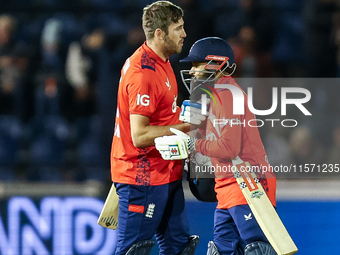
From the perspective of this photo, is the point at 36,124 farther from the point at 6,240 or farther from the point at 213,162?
the point at 213,162

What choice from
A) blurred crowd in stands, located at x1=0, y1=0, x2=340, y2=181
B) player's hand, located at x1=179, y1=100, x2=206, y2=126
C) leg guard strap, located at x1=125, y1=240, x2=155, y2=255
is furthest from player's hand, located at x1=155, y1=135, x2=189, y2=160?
blurred crowd in stands, located at x1=0, y1=0, x2=340, y2=181

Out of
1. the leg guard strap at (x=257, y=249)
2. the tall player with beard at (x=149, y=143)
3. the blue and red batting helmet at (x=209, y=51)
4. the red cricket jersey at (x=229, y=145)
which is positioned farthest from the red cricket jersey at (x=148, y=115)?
the leg guard strap at (x=257, y=249)

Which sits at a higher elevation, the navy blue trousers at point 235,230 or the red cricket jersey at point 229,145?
the red cricket jersey at point 229,145

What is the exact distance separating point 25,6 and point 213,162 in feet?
14.8

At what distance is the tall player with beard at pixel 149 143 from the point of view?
339 cm

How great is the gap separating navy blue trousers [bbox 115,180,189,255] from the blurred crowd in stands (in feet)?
6.22

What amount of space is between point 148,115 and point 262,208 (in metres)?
0.92

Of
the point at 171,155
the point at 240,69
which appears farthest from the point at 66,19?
the point at 171,155

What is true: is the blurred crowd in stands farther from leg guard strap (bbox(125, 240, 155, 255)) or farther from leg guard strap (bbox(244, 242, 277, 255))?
leg guard strap (bbox(244, 242, 277, 255))

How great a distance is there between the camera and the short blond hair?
3531mm

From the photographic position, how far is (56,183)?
479 centimetres

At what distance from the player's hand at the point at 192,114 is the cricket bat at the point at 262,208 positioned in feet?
1.16

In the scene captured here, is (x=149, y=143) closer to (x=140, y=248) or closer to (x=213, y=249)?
(x=140, y=248)

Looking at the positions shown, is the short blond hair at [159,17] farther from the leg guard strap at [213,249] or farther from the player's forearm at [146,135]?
the leg guard strap at [213,249]
